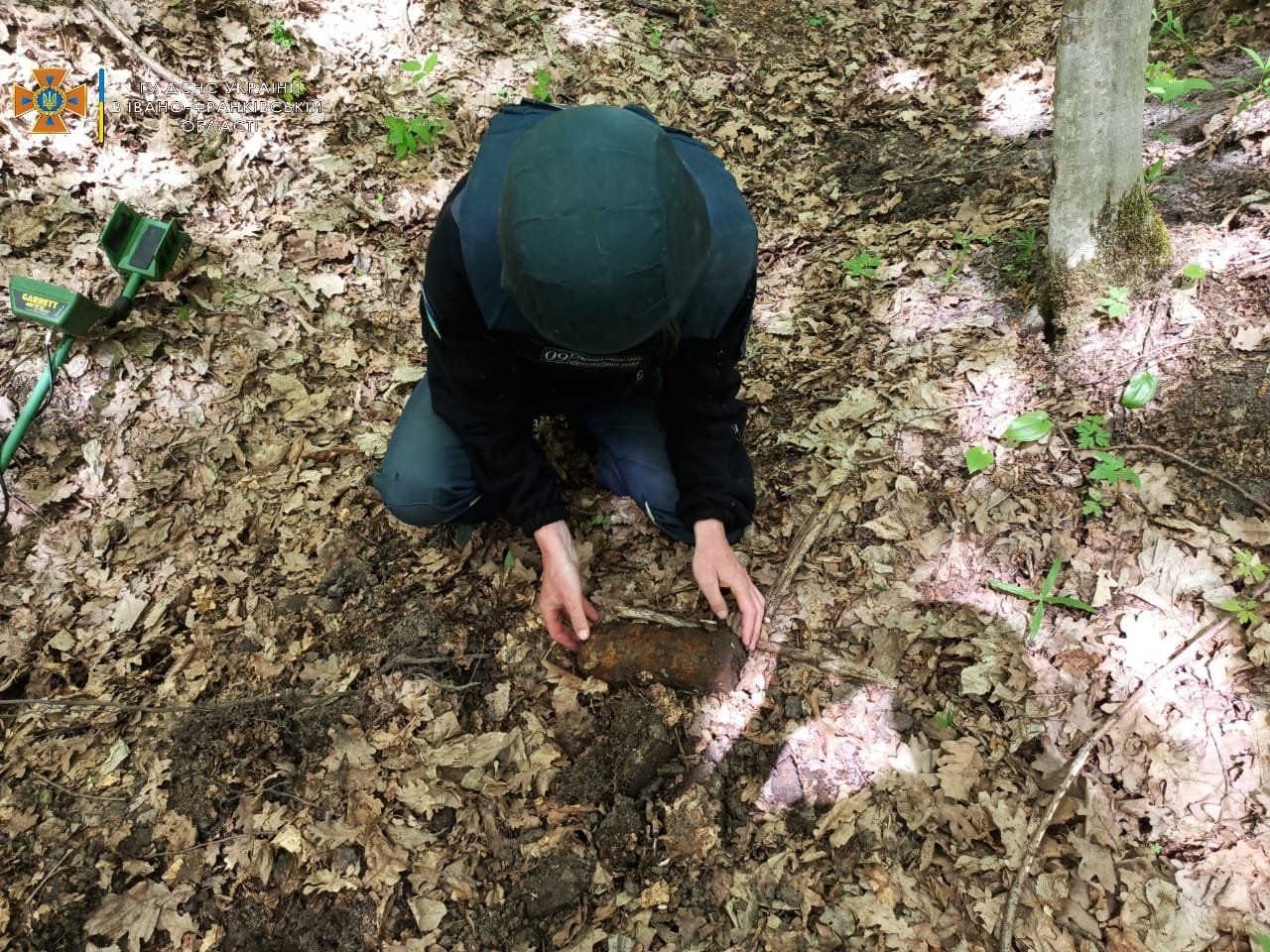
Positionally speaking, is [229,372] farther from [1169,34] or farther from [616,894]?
[1169,34]

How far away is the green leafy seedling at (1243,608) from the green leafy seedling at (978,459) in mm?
822

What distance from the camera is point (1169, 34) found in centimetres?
401

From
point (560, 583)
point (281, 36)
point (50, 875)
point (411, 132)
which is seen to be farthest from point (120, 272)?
point (560, 583)

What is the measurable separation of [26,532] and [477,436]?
6.87ft

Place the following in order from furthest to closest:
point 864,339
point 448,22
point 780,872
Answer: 1. point 448,22
2. point 864,339
3. point 780,872

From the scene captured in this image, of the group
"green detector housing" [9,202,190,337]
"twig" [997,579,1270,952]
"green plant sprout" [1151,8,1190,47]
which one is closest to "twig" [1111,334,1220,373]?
"twig" [997,579,1270,952]

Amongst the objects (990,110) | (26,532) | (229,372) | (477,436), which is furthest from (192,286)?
(990,110)

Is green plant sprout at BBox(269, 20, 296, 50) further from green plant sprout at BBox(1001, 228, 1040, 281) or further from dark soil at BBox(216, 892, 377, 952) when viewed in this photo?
dark soil at BBox(216, 892, 377, 952)

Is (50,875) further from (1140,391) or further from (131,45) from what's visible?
(131,45)

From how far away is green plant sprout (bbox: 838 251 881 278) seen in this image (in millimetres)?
3539

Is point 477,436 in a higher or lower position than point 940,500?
higher

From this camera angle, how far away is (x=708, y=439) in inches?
91.3

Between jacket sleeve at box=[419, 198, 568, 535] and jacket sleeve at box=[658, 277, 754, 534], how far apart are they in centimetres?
44

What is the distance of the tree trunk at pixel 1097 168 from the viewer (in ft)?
7.94
